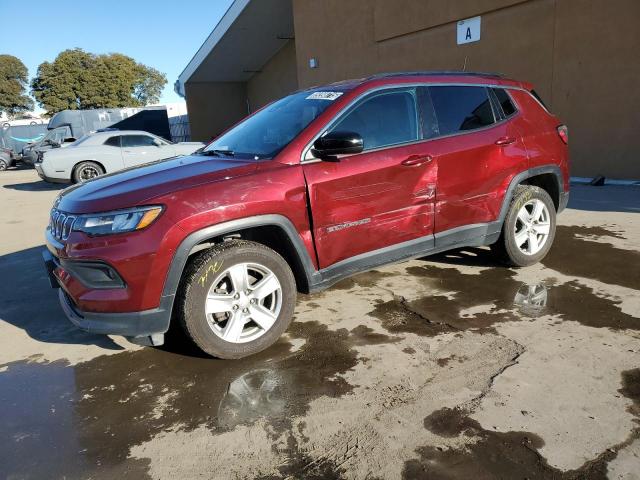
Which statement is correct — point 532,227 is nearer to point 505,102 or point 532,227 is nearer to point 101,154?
point 505,102

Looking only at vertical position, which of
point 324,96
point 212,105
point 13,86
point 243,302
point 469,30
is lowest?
point 243,302

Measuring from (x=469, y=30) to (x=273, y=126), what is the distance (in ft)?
28.2

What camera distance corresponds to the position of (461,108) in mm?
4133

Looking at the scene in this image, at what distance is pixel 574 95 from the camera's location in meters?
9.34

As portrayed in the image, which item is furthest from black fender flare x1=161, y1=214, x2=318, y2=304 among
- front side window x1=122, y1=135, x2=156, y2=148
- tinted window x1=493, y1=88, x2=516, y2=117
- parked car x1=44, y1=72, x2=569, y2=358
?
front side window x1=122, y1=135, x2=156, y2=148

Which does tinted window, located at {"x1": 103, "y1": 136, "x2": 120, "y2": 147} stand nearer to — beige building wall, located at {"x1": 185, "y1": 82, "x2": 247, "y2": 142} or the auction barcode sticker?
the auction barcode sticker

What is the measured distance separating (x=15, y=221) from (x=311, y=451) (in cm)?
877

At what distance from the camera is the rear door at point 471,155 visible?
3.88 m

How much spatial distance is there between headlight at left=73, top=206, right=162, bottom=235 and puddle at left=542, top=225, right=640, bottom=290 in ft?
12.4

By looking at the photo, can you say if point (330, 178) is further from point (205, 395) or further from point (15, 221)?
point (15, 221)

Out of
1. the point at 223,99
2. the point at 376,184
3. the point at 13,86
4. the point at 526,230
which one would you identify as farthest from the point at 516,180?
the point at 13,86

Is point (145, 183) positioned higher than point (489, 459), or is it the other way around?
point (145, 183)

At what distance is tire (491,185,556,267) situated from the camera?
14.4ft

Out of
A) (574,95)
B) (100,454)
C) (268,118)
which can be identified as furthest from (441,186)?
(574,95)
